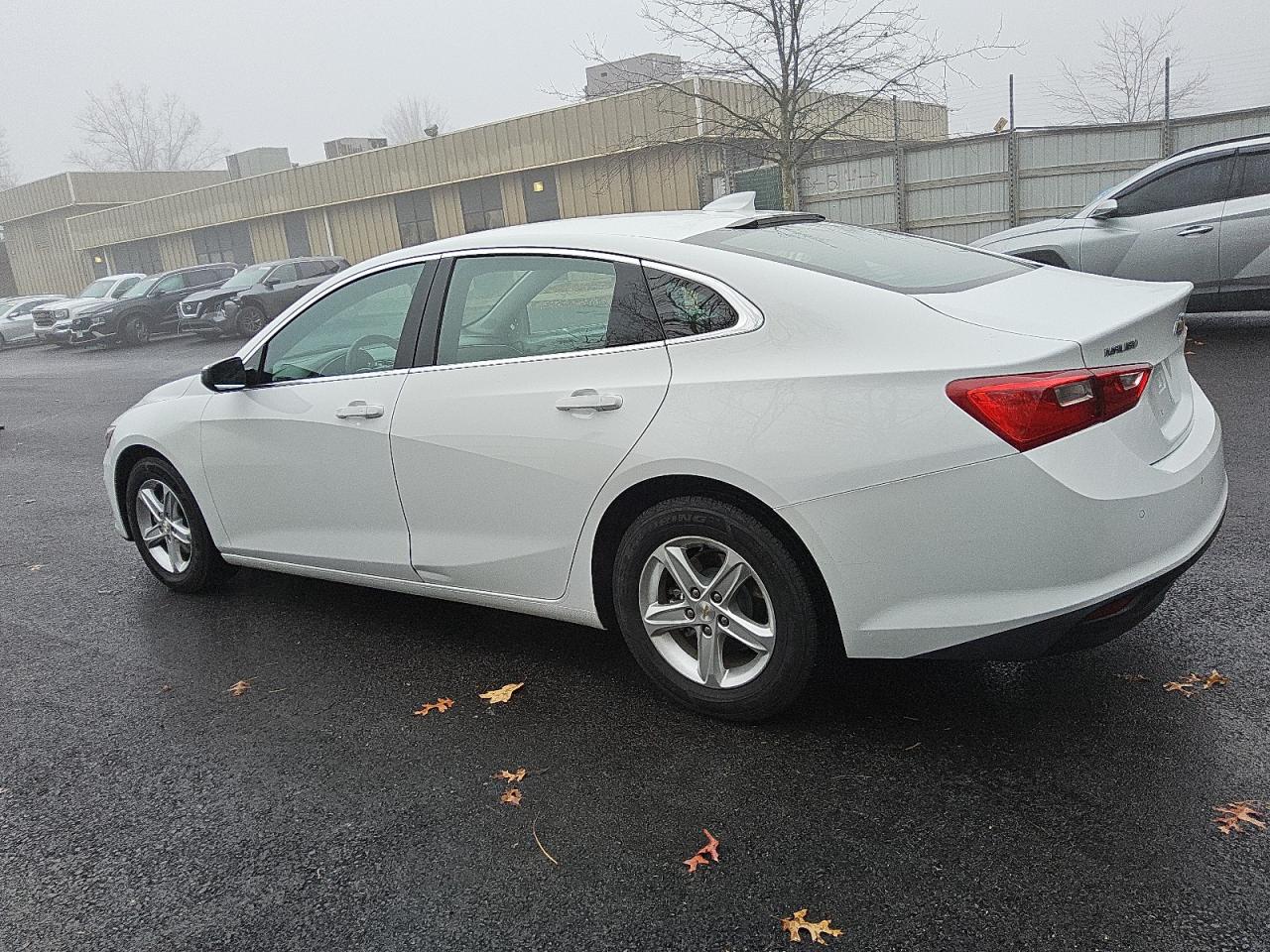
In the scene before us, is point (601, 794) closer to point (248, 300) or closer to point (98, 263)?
point (248, 300)

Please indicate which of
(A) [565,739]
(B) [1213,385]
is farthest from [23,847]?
(B) [1213,385]

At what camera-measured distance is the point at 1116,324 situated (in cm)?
296

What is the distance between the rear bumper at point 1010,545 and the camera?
277 cm

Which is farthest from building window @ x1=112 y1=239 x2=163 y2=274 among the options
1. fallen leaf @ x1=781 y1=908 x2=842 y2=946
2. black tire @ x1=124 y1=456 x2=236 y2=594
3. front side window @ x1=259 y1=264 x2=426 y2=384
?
fallen leaf @ x1=781 y1=908 x2=842 y2=946

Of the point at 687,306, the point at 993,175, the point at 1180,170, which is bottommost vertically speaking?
the point at 687,306

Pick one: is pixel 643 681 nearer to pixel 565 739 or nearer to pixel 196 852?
pixel 565 739

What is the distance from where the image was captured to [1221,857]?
8.32 ft

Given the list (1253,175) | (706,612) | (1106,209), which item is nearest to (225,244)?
(1106,209)

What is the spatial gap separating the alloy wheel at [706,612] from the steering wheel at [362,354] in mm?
1516

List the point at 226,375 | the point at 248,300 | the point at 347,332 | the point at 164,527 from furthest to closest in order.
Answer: the point at 248,300 < the point at 164,527 < the point at 226,375 < the point at 347,332

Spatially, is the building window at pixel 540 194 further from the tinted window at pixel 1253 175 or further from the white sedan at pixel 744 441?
the white sedan at pixel 744 441

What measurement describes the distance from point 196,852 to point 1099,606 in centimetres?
262

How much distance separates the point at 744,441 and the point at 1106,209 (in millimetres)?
8122

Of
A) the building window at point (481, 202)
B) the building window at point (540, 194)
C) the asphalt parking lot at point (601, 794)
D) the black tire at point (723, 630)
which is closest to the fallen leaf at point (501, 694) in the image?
the asphalt parking lot at point (601, 794)
